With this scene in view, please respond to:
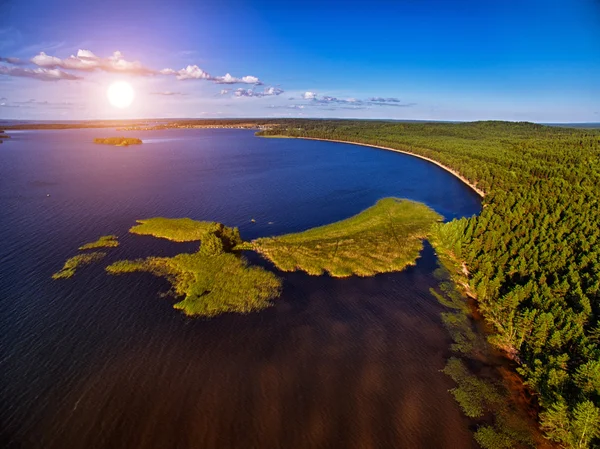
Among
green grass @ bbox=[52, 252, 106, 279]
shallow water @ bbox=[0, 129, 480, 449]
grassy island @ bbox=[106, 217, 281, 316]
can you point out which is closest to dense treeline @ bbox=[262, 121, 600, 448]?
shallow water @ bbox=[0, 129, 480, 449]

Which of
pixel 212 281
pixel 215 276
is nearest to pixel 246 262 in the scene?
pixel 215 276

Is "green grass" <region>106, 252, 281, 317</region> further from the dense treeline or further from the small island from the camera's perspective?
the dense treeline

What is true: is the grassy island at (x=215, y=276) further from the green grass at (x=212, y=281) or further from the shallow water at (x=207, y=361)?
the shallow water at (x=207, y=361)

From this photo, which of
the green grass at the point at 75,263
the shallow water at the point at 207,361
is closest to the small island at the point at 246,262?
the green grass at the point at 75,263

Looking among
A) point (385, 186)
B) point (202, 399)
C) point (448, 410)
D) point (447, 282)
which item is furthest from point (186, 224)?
point (385, 186)

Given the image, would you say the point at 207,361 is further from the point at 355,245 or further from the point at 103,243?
the point at 103,243

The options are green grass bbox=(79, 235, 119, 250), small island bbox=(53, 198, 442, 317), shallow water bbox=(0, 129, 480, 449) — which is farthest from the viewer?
green grass bbox=(79, 235, 119, 250)

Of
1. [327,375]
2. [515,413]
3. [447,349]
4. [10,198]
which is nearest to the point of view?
[515,413]

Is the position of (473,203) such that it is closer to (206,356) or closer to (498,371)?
(498,371)
